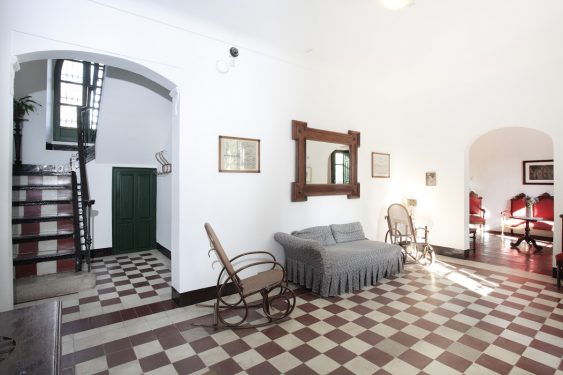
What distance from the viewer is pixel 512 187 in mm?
8109

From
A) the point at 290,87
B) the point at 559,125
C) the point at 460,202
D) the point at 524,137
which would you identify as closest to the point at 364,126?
the point at 290,87

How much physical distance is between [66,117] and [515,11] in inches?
289

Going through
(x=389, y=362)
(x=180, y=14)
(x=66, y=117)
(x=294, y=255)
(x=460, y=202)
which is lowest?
(x=389, y=362)

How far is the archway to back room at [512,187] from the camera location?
6773 mm

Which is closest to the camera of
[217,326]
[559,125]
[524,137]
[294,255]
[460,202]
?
[217,326]

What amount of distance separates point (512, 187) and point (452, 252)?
4.06 m

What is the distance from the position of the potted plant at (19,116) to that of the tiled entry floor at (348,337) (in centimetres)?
317

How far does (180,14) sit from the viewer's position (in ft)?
11.1

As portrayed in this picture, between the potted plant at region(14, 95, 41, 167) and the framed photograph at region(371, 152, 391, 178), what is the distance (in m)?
6.23

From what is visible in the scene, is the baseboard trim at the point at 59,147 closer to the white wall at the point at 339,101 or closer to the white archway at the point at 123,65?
the white archway at the point at 123,65

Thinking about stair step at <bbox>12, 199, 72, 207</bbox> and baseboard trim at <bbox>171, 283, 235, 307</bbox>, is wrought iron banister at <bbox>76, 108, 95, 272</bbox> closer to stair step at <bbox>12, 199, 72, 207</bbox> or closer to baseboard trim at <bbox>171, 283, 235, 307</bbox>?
stair step at <bbox>12, 199, 72, 207</bbox>

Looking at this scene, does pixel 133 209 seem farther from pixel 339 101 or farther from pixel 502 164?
pixel 502 164

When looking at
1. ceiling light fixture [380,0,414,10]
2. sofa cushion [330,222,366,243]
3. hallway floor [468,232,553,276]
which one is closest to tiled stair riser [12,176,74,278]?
sofa cushion [330,222,366,243]

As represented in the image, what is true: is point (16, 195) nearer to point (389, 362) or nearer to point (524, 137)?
point (389, 362)
